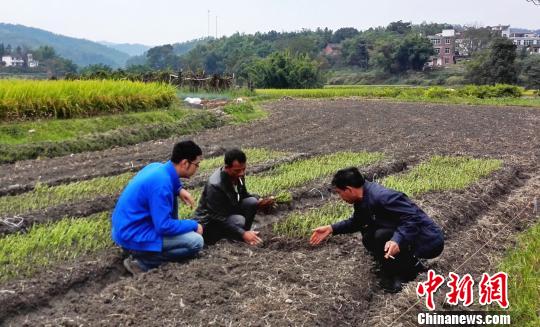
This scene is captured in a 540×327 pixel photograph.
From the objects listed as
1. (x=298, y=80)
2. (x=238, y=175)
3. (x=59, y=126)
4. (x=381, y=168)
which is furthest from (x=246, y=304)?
(x=298, y=80)

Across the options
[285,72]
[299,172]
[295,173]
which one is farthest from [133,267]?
[285,72]

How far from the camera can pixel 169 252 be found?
511cm

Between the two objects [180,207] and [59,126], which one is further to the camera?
[59,126]

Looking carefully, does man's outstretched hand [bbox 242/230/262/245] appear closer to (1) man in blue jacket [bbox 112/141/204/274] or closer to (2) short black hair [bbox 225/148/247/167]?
(1) man in blue jacket [bbox 112/141/204/274]

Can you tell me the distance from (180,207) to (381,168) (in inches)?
174

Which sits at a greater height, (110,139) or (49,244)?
(110,139)

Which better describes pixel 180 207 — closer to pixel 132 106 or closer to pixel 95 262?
pixel 95 262

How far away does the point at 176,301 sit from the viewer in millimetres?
4188

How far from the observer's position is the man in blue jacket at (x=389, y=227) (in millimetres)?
4562

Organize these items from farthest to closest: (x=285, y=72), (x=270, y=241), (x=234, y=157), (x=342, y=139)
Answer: (x=285, y=72)
(x=342, y=139)
(x=270, y=241)
(x=234, y=157)

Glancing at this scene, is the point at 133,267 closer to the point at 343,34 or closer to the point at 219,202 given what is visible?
the point at 219,202

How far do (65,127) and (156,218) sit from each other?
9.74 meters

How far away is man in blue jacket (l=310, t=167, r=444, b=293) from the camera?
4562mm

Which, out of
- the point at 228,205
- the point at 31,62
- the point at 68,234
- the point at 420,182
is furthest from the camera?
the point at 31,62
